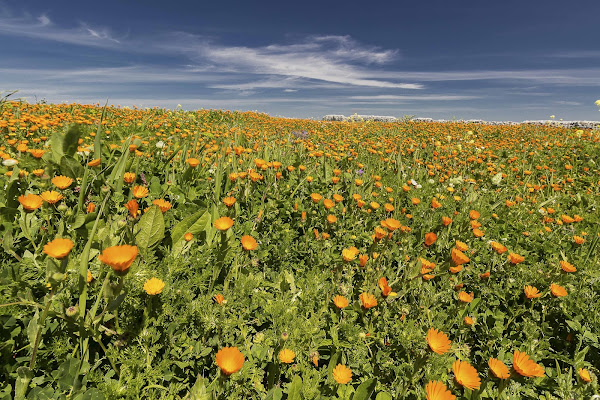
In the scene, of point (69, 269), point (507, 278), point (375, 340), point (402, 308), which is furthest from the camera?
point (507, 278)

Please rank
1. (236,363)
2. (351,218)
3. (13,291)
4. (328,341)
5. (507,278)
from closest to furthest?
(236,363), (13,291), (328,341), (507,278), (351,218)

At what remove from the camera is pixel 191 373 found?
1638 mm

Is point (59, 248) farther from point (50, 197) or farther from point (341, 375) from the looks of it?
point (341, 375)

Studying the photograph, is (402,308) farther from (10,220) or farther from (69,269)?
(10,220)

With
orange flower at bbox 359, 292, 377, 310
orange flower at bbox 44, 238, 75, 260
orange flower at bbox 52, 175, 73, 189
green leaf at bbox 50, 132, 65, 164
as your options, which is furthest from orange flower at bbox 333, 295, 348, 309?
green leaf at bbox 50, 132, 65, 164

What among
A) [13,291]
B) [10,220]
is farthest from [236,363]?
[10,220]

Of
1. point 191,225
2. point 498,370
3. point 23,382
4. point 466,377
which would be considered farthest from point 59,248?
point 498,370

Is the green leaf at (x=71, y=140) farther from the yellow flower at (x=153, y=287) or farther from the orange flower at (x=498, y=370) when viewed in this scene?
the orange flower at (x=498, y=370)

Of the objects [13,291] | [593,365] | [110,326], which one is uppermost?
[13,291]

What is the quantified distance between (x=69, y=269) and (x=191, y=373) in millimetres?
816

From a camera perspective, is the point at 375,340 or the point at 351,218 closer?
the point at 375,340

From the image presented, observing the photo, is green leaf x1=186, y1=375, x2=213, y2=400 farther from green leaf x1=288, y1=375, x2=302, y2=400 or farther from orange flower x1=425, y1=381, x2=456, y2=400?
orange flower x1=425, y1=381, x2=456, y2=400

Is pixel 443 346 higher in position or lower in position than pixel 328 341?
higher

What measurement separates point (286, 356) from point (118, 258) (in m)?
0.87
